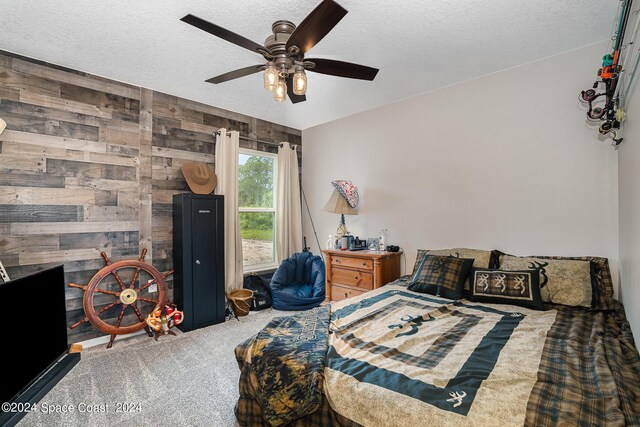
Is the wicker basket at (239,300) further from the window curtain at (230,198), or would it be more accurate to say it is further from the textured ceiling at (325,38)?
the textured ceiling at (325,38)

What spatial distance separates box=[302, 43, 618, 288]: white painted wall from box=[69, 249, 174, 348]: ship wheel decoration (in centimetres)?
255

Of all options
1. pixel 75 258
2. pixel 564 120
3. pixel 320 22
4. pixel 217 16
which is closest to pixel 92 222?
pixel 75 258

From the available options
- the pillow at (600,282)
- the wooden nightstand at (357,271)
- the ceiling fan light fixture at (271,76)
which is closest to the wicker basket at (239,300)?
the wooden nightstand at (357,271)

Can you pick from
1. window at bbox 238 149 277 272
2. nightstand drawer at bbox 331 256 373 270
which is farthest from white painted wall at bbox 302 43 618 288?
window at bbox 238 149 277 272

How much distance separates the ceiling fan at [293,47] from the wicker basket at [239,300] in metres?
2.56

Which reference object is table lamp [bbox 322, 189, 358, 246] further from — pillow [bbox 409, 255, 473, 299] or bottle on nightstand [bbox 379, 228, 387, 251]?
pillow [bbox 409, 255, 473, 299]

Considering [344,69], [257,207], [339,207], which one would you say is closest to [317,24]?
[344,69]

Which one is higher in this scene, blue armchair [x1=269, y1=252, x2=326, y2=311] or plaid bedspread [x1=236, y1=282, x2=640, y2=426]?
plaid bedspread [x1=236, y1=282, x2=640, y2=426]

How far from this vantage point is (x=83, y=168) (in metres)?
3.00

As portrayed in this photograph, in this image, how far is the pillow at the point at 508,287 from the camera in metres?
2.28

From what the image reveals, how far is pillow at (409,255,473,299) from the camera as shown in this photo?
2.60m

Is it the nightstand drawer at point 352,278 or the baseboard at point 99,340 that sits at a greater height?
the nightstand drawer at point 352,278

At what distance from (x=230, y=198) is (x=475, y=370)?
3.35 meters

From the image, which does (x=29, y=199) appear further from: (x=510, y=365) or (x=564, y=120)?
(x=564, y=120)
